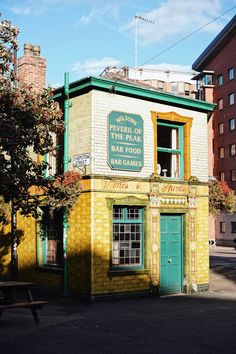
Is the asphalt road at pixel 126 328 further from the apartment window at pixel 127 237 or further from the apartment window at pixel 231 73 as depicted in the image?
the apartment window at pixel 231 73

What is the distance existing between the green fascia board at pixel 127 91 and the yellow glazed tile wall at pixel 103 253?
10.4ft

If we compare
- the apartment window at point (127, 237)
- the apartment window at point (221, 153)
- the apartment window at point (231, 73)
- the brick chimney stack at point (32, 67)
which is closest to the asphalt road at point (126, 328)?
the apartment window at point (127, 237)

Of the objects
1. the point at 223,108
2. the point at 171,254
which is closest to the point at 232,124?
the point at 223,108

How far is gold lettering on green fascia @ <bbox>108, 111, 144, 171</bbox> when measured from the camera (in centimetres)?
1572

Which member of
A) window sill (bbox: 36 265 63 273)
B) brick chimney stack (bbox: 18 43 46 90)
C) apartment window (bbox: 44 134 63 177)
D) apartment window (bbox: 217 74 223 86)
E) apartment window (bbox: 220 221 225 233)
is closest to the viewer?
window sill (bbox: 36 265 63 273)

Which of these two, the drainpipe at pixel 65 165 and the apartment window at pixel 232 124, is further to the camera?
the apartment window at pixel 232 124

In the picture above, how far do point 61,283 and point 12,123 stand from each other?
6.44 meters

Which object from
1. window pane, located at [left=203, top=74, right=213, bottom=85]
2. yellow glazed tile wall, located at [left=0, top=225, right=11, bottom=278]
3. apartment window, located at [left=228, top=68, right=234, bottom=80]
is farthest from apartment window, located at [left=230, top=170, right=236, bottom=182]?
yellow glazed tile wall, located at [left=0, top=225, right=11, bottom=278]

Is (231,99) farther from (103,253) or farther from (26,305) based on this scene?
(26,305)

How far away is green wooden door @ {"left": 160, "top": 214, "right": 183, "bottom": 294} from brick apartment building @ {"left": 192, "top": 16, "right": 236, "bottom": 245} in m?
42.6

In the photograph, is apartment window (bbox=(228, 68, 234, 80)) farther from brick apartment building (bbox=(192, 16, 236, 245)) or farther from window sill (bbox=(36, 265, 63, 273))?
window sill (bbox=(36, 265, 63, 273))

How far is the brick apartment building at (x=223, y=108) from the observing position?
5969 cm

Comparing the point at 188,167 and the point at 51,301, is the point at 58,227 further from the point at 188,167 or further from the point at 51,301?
the point at 188,167

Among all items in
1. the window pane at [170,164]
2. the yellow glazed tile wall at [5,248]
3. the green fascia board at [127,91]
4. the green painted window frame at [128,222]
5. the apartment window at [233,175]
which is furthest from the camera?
the apartment window at [233,175]
